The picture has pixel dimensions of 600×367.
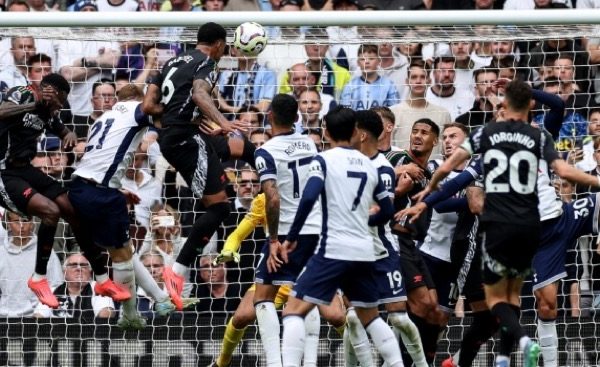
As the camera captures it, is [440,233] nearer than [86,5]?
Yes

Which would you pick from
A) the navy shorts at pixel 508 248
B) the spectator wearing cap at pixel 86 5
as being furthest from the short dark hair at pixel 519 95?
the spectator wearing cap at pixel 86 5

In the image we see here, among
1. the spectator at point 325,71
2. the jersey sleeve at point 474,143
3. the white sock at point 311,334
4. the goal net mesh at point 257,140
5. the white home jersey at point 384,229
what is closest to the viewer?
the jersey sleeve at point 474,143

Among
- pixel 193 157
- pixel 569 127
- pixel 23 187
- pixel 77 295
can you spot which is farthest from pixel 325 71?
pixel 23 187

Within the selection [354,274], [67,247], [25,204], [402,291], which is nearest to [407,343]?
[402,291]

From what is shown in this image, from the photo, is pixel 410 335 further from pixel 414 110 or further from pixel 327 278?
pixel 414 110

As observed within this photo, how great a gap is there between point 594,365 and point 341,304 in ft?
10.1

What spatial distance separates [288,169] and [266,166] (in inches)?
10.7

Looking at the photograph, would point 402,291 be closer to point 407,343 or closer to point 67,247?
point 407,343

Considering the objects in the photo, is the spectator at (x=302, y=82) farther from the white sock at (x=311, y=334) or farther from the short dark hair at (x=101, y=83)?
the white sock at (x=311, y=334)

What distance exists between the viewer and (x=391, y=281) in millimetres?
11961

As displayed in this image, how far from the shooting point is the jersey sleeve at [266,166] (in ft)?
39.0

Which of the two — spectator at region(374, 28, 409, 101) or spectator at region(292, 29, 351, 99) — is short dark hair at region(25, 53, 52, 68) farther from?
spectator at region(374, 28, 409, 101)

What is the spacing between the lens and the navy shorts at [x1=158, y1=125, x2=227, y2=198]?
1324cm

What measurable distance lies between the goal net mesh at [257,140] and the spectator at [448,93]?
2 centimetres
